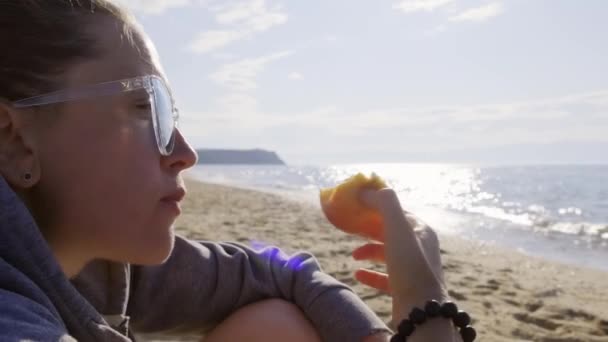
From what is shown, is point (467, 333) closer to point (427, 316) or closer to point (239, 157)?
point (427, 316)

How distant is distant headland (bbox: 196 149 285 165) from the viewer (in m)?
112

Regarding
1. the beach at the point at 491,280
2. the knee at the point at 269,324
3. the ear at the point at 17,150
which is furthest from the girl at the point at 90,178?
the beach at the point at 491,280

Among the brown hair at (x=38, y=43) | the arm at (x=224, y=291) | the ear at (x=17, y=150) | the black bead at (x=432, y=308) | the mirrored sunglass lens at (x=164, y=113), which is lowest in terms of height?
the arm at (x=224, y=291)

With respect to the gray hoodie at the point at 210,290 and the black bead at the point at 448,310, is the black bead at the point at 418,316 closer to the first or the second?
the black bead at the point at 448,310

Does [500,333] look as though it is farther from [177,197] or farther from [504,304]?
[177,197]

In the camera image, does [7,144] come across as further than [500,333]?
No

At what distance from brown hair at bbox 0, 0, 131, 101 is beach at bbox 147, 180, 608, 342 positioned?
272 centimetres

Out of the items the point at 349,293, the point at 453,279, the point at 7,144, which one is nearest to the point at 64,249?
the point at 7,144

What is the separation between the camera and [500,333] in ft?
11.0

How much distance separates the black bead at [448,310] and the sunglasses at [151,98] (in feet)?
2.23

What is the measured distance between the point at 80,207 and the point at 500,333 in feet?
9.56

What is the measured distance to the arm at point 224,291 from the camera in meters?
1.50

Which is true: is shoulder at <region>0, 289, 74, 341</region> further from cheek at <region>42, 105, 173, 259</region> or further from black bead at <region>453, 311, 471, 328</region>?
black bead at <region>453, 311, 471, 328</region>

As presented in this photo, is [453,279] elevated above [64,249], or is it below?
below
